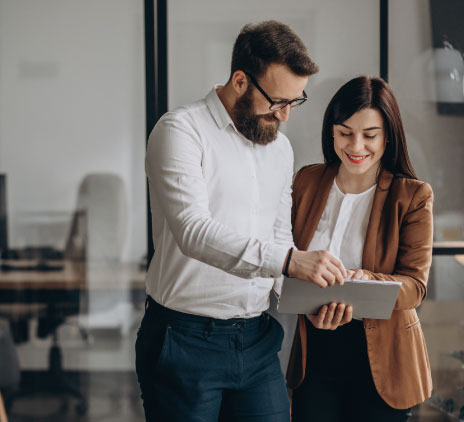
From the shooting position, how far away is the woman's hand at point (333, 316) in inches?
60.9

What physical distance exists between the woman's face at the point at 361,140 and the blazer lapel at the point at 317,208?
0.34 feet

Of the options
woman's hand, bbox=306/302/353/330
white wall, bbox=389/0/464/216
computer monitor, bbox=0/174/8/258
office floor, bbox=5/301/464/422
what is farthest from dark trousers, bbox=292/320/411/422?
computer monitor, bbox=0/174/8/258

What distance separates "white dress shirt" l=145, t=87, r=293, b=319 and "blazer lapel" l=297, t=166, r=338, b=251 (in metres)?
0.06

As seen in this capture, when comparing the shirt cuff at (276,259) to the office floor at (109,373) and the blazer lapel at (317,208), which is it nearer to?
the blazer lapel at (317,208)

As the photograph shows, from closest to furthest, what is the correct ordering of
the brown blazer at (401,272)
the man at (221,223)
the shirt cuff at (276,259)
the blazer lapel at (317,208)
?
1. the shirt cuff at (276,259)
2. the man at (221,223)
3. the brown blazer at (401,272)
4. the blazer lapel at (317,208)

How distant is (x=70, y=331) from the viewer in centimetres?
257

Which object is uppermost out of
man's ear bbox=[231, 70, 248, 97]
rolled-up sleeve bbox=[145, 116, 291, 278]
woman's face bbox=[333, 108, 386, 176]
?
man's ear bbox=[231, 70, 248, 97]

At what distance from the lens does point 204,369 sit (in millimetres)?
1555

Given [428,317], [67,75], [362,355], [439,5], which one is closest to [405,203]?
[362,355]

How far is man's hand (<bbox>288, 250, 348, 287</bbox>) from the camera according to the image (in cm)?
137

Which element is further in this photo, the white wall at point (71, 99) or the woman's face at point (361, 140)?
the white wall at point (71, 99)

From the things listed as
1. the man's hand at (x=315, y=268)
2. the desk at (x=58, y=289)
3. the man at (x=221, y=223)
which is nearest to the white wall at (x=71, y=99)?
the desk at (x=58, y=289)

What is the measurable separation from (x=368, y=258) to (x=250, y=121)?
23.1 inches

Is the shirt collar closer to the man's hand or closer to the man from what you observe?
the man
